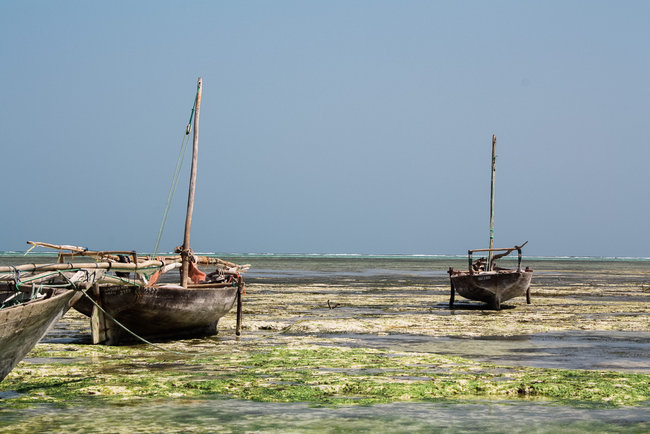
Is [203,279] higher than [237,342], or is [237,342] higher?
[203,279]

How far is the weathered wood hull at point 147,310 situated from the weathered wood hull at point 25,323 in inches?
202

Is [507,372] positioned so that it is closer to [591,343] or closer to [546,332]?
[591,343]

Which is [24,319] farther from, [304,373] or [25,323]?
[304,373]

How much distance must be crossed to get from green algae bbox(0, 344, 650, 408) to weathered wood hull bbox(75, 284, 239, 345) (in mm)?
1517

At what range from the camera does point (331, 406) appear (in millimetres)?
10836

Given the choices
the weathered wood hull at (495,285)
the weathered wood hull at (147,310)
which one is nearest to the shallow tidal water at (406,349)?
the weathered wood hull at (147,310)

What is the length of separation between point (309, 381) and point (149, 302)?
585 cm

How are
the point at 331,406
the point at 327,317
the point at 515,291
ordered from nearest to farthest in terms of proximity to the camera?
the point at 331,406 < the point at 327,317 < the point at 515,291

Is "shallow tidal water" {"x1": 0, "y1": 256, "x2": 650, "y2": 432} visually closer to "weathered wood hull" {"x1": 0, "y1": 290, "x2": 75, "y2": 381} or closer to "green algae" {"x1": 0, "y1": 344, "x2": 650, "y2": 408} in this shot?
"green algae" {"x1": 0, "y1": 344, "x2": 650, "y2": 408}

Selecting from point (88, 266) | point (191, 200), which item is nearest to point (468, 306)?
point (191, 200)

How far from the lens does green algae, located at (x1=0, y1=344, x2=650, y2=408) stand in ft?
37.6

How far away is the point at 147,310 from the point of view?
17062 millimetres

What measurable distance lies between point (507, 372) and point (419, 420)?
4.06m

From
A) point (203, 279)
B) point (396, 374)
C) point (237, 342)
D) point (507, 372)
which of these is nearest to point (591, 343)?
point (507, 372)
